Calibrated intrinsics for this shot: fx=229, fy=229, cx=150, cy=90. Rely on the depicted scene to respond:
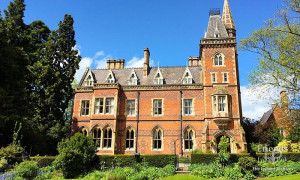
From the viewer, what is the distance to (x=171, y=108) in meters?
26.1

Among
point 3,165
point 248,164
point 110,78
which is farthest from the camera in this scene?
point 110,78

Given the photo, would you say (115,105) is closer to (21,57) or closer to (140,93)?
(140,93)

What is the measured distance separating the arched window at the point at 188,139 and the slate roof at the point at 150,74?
6020 mm

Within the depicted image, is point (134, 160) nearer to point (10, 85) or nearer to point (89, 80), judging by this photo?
point (10, 85)

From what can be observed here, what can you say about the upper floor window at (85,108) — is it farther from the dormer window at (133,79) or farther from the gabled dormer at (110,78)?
the dormer window at (133,79)

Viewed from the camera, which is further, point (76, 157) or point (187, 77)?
point (187, 77)

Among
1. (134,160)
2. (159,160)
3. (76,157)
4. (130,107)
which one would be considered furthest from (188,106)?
(76,157)

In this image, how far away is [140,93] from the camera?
27156 mm

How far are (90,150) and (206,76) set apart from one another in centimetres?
1502

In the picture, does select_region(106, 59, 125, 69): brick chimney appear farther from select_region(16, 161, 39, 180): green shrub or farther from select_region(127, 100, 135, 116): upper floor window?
select_region(16, 161, 39, 180): green shrub

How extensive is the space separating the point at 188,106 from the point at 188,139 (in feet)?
12.0

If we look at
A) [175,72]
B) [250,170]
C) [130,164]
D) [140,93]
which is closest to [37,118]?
[140,93]

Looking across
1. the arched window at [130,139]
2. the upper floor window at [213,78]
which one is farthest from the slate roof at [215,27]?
the arched window at [130,139]

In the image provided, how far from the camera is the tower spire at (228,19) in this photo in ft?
99.6
